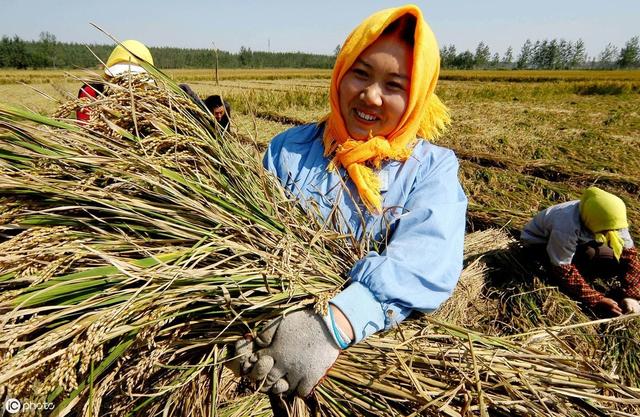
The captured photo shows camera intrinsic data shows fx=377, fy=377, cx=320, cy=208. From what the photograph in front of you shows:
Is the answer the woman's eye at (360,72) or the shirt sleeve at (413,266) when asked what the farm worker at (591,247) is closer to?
the shirt sleeve at (413,266)

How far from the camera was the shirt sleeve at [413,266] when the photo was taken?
103 cm

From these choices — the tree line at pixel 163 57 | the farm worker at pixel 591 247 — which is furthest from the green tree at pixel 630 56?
the farm worker at pixel 591 247

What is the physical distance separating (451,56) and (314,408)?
298 ft

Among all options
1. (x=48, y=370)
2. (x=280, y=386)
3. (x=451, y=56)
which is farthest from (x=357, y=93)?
(x=451, y=56)

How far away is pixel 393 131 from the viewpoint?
4.76ft

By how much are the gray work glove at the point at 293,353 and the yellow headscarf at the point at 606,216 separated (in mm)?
2958

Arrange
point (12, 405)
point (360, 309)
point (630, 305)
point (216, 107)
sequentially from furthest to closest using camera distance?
point (216, 107)
point (630, 305)
point (360, 309)
point (12, 405)

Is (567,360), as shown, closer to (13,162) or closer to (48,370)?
Answer: (48,370)

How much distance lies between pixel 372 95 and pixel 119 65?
5.11 ft

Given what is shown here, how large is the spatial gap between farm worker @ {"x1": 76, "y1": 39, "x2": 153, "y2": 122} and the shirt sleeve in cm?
86

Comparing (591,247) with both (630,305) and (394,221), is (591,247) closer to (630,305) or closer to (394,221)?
(630,305)

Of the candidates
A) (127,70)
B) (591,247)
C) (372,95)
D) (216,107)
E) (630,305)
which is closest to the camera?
(127,70)

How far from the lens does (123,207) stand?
999 millimetres

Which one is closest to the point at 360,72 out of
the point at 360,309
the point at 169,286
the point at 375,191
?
the point at 375,191
